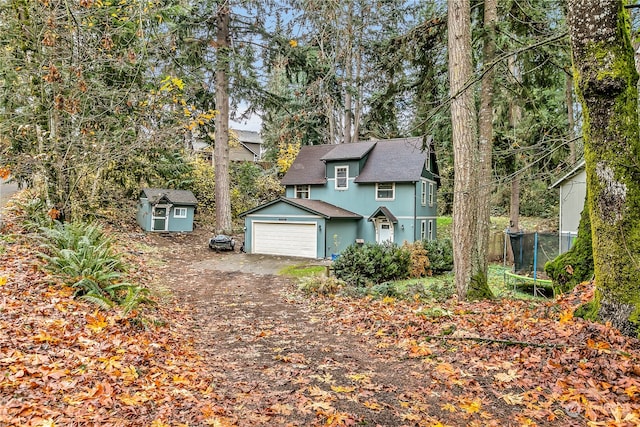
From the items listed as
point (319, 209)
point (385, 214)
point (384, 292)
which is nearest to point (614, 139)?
point (384, 292)

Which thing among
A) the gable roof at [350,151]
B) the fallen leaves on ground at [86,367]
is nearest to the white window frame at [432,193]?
the gable roof at [350,151]

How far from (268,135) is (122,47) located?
25.5 m

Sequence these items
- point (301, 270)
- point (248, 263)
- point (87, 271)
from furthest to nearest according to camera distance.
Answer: point (248, 263) < point (301, 270) < point (87, 271)

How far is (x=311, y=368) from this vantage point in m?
4.23

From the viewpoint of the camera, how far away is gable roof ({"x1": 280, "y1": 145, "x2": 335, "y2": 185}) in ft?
73.7

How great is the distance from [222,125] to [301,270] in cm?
948

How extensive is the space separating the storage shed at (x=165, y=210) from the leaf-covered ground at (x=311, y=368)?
14868 millimetres

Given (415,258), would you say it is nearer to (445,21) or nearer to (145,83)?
(445,21)

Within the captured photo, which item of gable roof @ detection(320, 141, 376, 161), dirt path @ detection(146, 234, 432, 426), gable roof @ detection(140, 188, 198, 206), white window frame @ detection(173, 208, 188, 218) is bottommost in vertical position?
dirt path @ detection(146, 234, 432, 426)

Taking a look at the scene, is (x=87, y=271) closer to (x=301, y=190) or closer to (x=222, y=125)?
(x=222, y=125)

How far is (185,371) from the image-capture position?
407cm

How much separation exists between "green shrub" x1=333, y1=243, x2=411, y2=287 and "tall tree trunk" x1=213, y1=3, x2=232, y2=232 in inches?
370

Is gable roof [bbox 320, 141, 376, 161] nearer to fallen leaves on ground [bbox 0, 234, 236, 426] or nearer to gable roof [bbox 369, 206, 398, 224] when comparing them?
gable roof [bbox 369, 206, 398, 224]

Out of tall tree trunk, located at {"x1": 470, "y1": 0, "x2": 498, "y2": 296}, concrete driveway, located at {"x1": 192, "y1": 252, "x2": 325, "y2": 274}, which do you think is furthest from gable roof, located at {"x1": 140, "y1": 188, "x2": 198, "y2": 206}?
tall tree trunk, located at {"x1": 470, "y1": 0, "x2": 498, "y2": 296}
